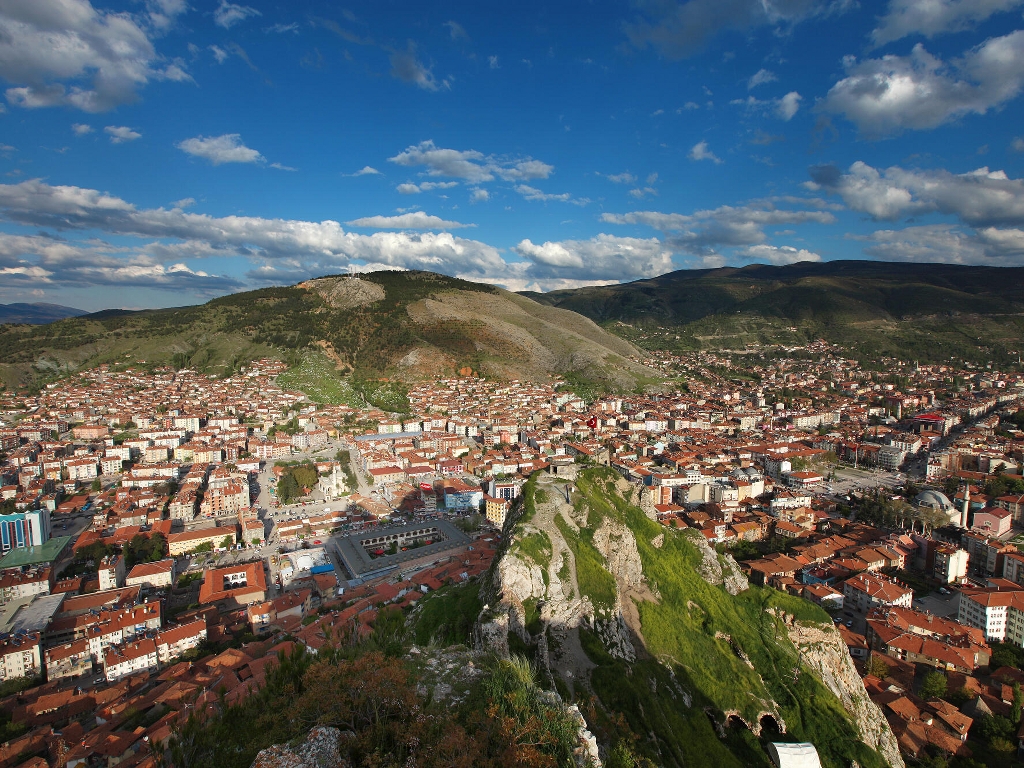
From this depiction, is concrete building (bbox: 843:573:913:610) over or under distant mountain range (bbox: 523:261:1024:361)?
under

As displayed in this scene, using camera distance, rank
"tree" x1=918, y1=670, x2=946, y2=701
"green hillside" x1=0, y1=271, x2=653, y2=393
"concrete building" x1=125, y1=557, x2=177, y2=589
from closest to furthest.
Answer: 1. "tree" x1=918, y1=670, x2=946, y2=701
2. "concrete building" x1=125, y1=557, x2=177, y2=589
3. "green hillside" x1=0, y1=271, x2=653, y2=393

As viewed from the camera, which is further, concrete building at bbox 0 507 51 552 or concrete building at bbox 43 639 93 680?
concrete building at bbox 0 507 51 552

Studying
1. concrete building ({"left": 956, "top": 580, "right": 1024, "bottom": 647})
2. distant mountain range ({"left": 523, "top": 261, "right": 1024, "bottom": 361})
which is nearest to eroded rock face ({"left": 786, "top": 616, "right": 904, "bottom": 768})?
concrete building ({"left": 956, "top": 580, "right": 1024, "bottom": 647})

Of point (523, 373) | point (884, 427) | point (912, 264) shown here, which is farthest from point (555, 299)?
point (884, 427)

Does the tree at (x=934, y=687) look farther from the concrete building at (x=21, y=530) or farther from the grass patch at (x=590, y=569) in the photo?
the concrete building at (x=21, y=530)

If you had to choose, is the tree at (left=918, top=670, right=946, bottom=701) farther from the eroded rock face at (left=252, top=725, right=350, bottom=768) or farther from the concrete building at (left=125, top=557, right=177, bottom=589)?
the concrete building at (left=125, top=557, right=177, bottom=589)

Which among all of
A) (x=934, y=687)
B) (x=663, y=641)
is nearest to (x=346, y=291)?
(x=663, y=641)
